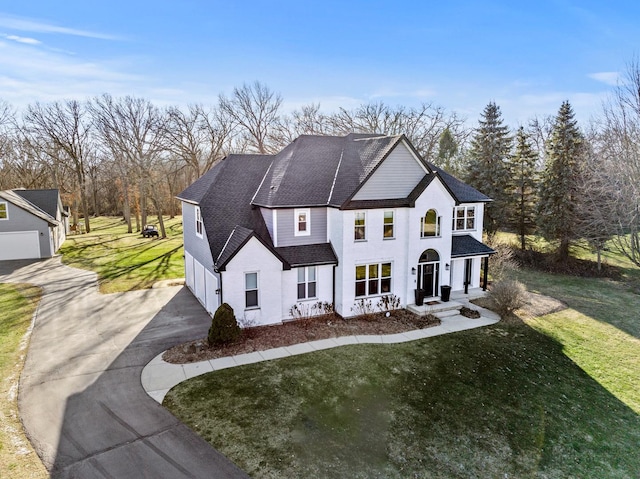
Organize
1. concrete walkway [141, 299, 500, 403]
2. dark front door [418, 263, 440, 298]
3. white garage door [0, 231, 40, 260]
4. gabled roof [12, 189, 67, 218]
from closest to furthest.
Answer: concrete walkway [141, 299, 500, 403] < dark front door [418, 263, 440, 298] < white garage door [0, 231, 40, 260] < gabled roof [12, 189, 67, 218]

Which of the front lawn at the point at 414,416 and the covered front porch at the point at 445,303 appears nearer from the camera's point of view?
the front lawn at the point at 414,416

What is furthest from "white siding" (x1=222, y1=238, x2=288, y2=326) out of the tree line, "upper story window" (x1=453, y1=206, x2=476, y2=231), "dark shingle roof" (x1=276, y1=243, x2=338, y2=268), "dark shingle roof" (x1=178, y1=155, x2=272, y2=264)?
the tree line

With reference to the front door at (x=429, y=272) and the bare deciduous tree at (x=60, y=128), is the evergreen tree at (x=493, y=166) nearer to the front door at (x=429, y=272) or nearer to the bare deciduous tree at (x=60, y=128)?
the front door at (x=429, y=272)

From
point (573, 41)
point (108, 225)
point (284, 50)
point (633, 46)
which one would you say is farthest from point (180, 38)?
point (108, 225)

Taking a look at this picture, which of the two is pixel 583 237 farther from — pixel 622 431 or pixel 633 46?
pixel 622 431

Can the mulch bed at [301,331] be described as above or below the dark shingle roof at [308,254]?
below

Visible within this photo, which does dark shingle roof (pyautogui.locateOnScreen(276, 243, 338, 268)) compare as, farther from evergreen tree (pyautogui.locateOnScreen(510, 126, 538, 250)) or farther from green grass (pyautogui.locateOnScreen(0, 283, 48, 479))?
evergreen tree (pyautogui.locateOnScreen(510, 126, 538, 250))

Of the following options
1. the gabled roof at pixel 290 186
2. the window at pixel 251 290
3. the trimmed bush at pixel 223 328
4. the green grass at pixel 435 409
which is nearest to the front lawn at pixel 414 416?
the green grass at pixel 435 409
